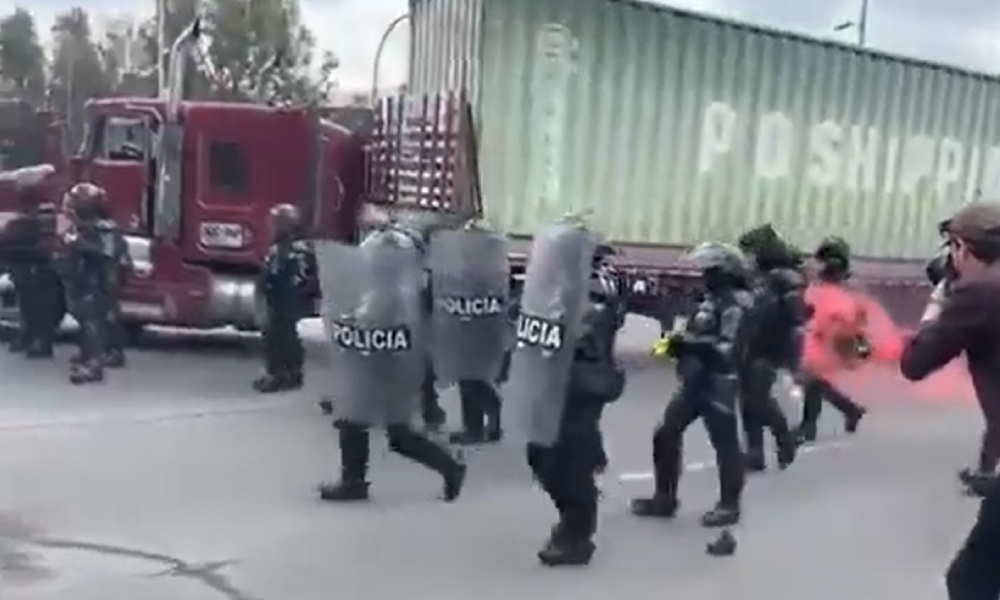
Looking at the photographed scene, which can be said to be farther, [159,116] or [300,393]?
[159,116]

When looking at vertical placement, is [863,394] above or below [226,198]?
below

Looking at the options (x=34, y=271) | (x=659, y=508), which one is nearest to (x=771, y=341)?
(x=659, y=508)

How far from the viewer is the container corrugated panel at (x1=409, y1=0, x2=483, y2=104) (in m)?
13.0

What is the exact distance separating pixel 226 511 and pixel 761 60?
8.68m

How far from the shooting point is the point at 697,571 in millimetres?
6977

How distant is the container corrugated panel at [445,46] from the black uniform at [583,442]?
645 centimetres

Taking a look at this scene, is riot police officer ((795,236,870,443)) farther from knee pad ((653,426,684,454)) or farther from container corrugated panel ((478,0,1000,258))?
container corrugated panel ((478,0,1000,258))

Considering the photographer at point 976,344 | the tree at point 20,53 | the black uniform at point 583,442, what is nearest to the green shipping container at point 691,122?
the black uniform at point 583,442

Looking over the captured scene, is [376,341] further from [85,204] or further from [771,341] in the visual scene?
[85,204]

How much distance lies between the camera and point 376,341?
766 centimetres

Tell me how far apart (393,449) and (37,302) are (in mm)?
6039

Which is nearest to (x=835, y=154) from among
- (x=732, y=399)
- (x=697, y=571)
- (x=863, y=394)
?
(x=863, y=394)

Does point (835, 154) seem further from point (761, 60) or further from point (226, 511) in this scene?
point (226, 511)

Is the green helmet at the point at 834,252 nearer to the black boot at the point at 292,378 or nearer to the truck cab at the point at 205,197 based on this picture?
the black boot at the point at 292,378
